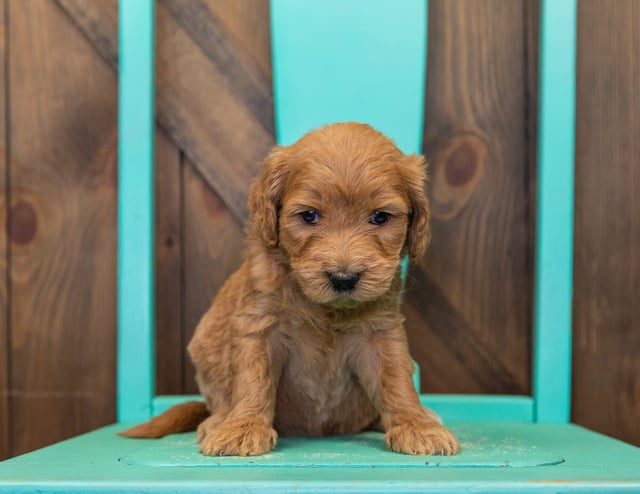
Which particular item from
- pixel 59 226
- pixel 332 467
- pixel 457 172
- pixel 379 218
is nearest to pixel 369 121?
pixel 457 172

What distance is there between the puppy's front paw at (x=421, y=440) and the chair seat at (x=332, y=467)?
0.04m

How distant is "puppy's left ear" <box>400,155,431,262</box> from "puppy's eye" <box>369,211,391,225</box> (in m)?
0.13

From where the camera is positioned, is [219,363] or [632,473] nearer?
[632,473]

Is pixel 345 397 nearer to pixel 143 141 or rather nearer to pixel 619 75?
pixel 143 141

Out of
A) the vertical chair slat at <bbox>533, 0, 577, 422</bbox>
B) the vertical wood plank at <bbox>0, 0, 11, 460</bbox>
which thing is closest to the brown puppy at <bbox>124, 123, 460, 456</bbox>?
the vertical chair slat at <bbox>533, 0, 577, 422</bbox>

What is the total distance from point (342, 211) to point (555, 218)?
2.90 feet

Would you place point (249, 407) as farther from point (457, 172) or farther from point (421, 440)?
point (457, 172)

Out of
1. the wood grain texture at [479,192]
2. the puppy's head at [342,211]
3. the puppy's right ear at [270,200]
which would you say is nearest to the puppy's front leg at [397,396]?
the puppy's head at [342,211]

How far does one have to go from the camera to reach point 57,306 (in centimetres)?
279

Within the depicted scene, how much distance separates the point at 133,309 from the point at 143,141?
0.54 meters

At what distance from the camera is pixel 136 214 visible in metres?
2.43

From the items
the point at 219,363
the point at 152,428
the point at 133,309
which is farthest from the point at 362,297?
the point at 133,309

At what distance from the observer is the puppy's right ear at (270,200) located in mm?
1991

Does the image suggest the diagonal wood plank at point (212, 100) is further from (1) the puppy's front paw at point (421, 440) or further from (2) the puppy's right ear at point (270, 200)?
(1) the puppy's front paw at point (421, 440)
